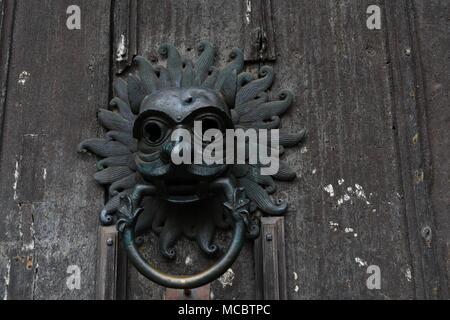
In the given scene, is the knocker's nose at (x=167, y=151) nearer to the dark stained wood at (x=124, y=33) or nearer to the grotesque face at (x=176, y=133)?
the grotesque face at (x=176, y=133)

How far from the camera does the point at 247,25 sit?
5.53 ft

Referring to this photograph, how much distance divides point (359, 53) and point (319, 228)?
0.38 metres

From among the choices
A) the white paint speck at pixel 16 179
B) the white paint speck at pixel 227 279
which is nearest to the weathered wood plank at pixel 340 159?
the white paint speck at pixel 227 279

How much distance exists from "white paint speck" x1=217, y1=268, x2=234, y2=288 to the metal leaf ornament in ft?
0.17

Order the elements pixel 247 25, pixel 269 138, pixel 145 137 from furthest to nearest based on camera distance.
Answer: pixel 247 25, pixel 269 138, pixel 145 137

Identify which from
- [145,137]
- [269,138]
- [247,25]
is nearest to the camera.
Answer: [145,137]

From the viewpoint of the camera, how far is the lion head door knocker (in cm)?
141

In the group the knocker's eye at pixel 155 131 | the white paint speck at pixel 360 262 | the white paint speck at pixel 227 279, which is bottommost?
the white paint speck at pixel 227 279

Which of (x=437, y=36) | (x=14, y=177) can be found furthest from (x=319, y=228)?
(x=14, y=177)

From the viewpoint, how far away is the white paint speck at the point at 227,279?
1496 mm

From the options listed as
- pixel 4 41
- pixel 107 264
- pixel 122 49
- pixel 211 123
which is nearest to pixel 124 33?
pixel 122 49

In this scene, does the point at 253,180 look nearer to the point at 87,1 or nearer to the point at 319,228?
the point at 319,228

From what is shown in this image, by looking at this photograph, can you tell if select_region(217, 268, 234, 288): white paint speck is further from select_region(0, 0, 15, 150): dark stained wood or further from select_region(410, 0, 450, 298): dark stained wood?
select_region(0, 0, 15, 150): dark stained wood

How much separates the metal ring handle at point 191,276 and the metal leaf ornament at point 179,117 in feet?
0.15
